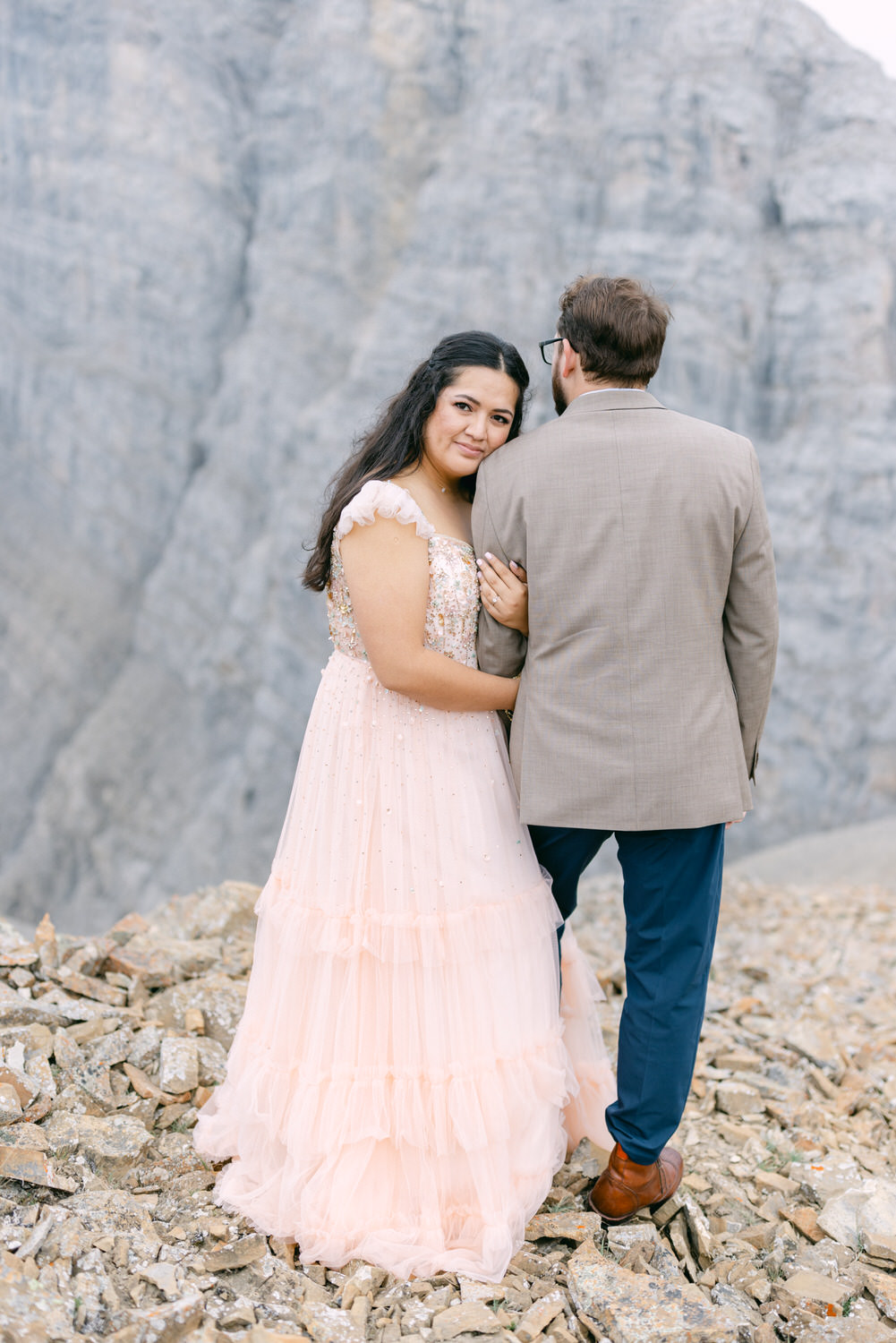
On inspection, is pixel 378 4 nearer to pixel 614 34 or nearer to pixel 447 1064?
pixel 614 34

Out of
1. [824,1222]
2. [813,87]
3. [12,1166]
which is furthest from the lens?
[813,87]

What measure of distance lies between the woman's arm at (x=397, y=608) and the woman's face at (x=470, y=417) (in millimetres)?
251

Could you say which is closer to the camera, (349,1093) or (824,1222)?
(349,1093)

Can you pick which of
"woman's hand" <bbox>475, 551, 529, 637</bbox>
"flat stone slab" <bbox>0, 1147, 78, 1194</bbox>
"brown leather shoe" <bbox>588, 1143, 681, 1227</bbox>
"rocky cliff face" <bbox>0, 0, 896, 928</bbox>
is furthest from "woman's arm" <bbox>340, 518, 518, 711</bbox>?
"rocky cliff face" <bbox>0, 0, 896, 928</bbox>

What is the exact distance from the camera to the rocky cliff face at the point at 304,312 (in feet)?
55.7

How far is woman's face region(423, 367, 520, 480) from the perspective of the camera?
7.48 ft

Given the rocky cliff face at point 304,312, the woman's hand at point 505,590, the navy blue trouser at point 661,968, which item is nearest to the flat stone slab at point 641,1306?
the navy blue trouser at point 661,968

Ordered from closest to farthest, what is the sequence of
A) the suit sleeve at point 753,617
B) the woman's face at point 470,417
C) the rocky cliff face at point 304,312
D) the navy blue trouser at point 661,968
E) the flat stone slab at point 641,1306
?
1. the flat stone slab at point 641,1306
2. the suit sleeve at point 753,617
3. the navy blue trouser at point 661,968
4. the woman's face at point 470,417
5. the rocky cliff face at point 304,312

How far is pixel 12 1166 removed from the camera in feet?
7.38

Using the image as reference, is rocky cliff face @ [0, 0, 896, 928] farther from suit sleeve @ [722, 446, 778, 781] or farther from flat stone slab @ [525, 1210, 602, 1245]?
suit sleeve @ [722, 446, 778, 781]

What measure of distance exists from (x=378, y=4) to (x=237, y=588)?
12.5 meters

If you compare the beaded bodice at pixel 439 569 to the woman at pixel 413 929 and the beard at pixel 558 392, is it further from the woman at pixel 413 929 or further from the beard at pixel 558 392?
the beard at pixel 558 392

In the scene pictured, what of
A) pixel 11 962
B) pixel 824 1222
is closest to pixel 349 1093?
pixel 824 1222

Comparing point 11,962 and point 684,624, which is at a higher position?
point 684,624
